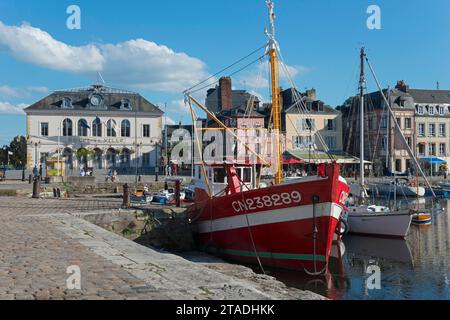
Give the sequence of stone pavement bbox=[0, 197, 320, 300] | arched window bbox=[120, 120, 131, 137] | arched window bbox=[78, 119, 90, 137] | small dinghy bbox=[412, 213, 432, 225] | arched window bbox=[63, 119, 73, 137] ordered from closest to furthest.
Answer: stone pavement bbox=[0, 197, 320, 300], small dinghy bbox=[412, 213, 432, 225], arched window bbox=[63, 119, 73, 137], arched window bbox=[78, 119, 90, 137], arched window bbox=[120, 120, 131, 137]

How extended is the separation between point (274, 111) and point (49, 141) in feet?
153

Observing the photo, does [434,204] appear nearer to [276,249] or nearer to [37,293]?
[276,249]

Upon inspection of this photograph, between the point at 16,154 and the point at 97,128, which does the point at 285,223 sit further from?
the point at 16,154

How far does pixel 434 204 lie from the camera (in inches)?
1711

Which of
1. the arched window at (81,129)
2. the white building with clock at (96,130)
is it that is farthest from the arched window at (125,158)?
the arched window at (81,129)

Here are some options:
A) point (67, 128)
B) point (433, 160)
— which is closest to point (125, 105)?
point (67, 128)

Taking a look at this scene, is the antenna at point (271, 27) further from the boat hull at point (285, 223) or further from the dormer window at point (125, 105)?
the dormer window at point (125, 105)

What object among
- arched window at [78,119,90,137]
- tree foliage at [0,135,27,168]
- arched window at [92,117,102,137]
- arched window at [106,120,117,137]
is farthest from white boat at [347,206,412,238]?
tree foliage at [0,135,27,168]

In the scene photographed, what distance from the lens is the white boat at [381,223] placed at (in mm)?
25594

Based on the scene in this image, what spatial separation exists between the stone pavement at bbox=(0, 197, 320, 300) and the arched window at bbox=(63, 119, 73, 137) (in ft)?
159

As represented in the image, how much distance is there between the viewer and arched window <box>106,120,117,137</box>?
6122cm

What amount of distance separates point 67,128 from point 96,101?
4.88 m

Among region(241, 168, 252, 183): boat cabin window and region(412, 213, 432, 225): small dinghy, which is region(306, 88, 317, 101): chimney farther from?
region(241, 168, 252, 183): boat cabin window
